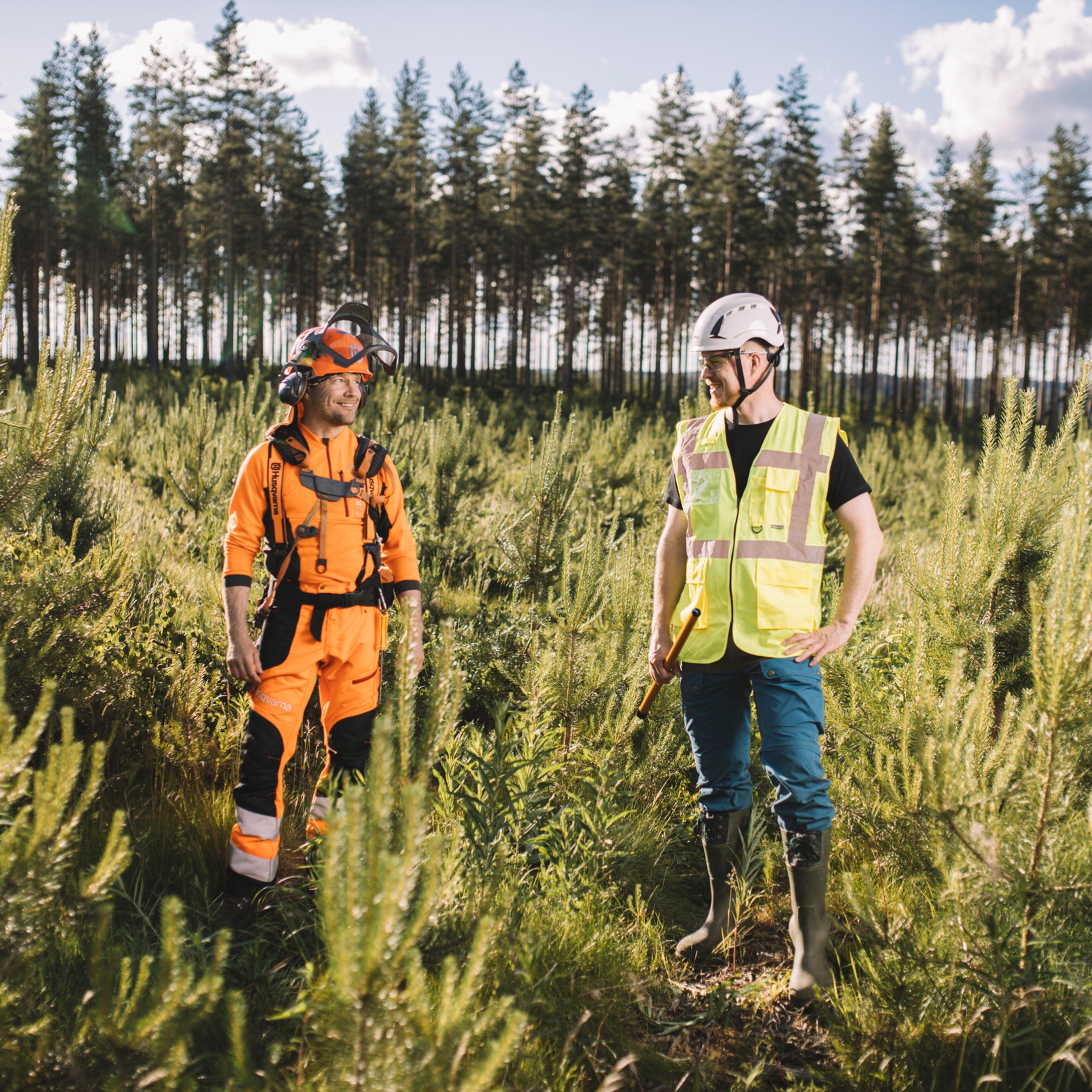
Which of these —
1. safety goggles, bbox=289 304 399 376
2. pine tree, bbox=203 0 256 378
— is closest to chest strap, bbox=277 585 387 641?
safety goggles, bbox=289 304 399 376

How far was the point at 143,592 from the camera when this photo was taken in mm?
4898

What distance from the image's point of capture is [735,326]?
9.28 feet

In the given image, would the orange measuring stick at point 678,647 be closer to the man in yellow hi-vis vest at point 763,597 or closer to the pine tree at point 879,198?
the man in yellow hi-vis vest at point 763,597

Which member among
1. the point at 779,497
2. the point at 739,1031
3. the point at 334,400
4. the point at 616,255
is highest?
the point at 616,255

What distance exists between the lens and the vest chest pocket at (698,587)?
112 inches

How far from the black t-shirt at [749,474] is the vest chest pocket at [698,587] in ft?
0.40

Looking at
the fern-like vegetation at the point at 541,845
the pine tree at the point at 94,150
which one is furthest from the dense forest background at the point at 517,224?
the fern-like vegetation at the point at 541,845

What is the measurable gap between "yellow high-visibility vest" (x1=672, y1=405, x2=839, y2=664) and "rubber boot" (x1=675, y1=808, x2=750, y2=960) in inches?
25.7

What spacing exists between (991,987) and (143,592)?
15.8 feet

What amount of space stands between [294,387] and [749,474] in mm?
1779

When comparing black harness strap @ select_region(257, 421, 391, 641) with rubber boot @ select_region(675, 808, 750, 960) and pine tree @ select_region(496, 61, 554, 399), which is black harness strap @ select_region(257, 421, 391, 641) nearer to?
rubber boot @ select_region(675, 808, 750, 960)

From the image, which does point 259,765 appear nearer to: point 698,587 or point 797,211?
point 698,587

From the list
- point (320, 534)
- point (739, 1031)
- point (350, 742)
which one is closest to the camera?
point (739, 1031)

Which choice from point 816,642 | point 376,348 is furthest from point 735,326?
point 376,348
